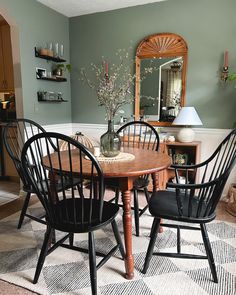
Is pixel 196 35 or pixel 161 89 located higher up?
pixel 196 35

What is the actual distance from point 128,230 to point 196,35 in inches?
103

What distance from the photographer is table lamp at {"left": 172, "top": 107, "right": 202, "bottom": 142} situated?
281 centimetres

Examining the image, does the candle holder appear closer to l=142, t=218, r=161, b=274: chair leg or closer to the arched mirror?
the arched mirror

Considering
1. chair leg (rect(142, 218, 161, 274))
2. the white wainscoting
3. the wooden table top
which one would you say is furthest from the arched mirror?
chair leg (rect(142, 218, 161, 274))

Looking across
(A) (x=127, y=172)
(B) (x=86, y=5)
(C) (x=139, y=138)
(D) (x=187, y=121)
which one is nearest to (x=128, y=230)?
(A) (x=127, y=172)

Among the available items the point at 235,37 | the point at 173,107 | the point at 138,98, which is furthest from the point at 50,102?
the point at 235,37

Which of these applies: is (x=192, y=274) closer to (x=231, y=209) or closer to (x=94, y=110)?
(x=231, y=209)

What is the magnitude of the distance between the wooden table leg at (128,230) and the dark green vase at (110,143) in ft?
1.50

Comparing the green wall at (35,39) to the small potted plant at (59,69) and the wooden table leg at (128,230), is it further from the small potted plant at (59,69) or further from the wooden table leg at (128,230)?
the wooden table leg at (128,230)

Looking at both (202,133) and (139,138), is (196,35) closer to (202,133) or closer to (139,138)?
(202,133)

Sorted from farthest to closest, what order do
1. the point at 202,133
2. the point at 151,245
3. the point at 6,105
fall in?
the point at 6,105 → the point at 202,133 → the point at 151,245

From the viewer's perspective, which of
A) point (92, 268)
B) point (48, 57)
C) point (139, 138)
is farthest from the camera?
point (48, 57)

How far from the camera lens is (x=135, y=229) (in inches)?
90.1

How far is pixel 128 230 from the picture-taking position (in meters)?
1.60
